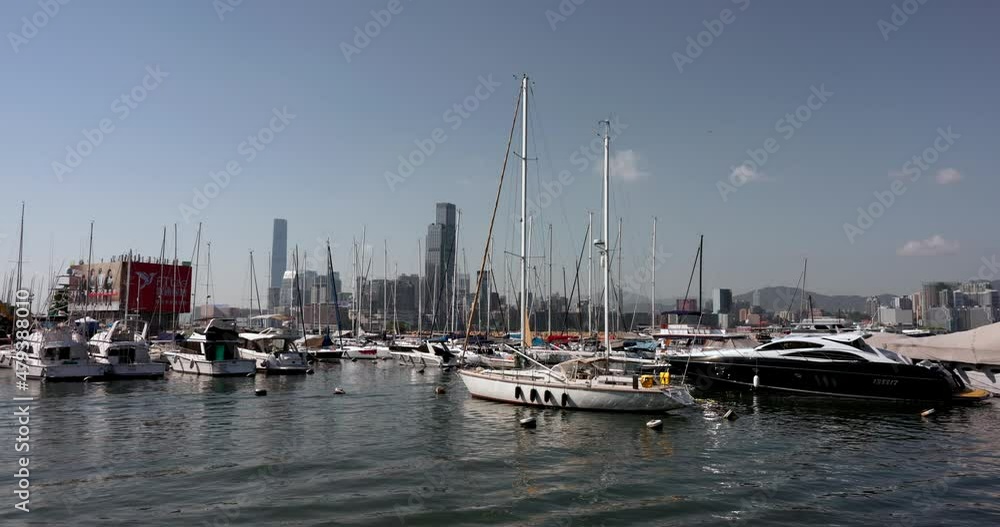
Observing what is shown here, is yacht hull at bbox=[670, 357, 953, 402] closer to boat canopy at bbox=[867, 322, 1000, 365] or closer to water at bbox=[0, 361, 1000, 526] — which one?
water at bbox=[0, 361, 1000, 526]

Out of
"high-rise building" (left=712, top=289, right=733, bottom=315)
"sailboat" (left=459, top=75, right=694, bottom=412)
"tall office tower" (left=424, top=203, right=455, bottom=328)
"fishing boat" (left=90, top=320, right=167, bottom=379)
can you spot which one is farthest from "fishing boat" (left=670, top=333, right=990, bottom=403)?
"high-rise building" (left=712, top=289, right=733, bottom=315)

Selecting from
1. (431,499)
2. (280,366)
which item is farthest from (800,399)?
(280,366)

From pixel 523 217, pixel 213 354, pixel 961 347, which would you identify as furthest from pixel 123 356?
pixel 961 347

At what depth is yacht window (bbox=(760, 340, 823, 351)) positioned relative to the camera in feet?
115

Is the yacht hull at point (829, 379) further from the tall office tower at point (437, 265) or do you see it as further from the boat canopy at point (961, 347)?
the tall office tower at point (437, 265)

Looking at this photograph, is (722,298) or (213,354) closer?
(213,354)

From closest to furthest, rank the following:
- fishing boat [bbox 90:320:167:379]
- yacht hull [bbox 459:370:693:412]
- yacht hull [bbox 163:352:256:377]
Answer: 1. yacht hull [bbox 459:370:693:412]
2. fishing boat [bbox 90:320:167:379]
3. yacht hull [bbox 163:352:256:377]

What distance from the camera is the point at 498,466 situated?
19312 mm

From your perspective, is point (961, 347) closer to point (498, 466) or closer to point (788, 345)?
point (788, 345)

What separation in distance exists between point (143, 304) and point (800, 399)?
315ft

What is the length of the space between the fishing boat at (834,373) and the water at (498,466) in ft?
6.60

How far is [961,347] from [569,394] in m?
23.7

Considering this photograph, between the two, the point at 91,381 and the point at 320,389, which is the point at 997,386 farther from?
the point at 91,381

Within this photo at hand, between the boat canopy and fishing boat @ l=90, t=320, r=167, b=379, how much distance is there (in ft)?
175
